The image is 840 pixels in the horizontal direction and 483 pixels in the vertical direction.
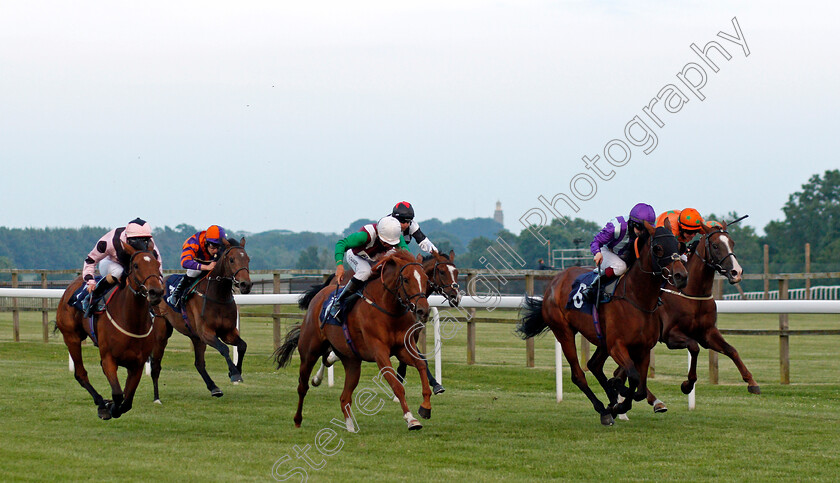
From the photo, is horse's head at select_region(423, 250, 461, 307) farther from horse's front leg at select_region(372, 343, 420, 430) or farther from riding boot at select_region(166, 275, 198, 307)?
riding boot at select_region(166, 275, 198, 307)

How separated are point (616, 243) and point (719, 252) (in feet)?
3.14

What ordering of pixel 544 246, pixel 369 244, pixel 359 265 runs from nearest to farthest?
pixel 359 265
pixel 369 244
pixel 544 246

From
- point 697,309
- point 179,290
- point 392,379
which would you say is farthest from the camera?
point 179,290

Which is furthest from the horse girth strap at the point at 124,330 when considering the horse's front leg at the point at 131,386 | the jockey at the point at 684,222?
the jockey at the point at 684,222

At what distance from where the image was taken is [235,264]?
9797 mm

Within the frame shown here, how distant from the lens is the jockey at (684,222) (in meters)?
8.89

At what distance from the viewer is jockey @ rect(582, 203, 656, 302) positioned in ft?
25.7

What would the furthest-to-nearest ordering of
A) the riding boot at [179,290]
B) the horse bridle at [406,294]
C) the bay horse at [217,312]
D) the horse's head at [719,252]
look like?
1. the riding boot at [179,290]
2. the bay horse at [217,312]
3. the horse's head at [719,252]
4. the horse bridle at [406,294]

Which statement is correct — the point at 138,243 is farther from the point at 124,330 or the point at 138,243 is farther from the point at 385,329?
the point at 385,329

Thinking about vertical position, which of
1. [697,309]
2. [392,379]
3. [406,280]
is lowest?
[392,379]

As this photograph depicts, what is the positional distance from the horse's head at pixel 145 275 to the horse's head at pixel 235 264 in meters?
1.88

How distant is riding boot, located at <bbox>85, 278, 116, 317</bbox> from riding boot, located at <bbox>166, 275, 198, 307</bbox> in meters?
2.31

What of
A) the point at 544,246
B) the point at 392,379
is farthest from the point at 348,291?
the point at 544,246

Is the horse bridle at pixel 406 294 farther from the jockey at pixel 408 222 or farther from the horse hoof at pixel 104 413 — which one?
the horse hoof at pixel 104 413
